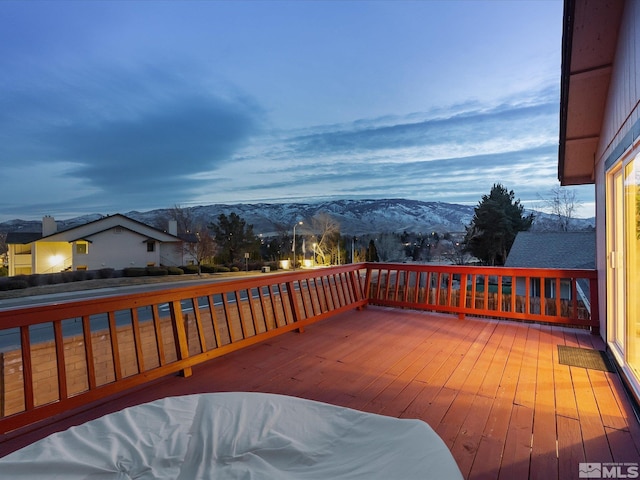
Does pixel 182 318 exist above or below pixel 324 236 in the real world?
above

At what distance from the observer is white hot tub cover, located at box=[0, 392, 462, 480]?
82 cm

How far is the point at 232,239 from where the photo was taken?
29.8m

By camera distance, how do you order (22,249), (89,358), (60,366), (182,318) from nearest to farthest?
(60,366), (89,358), (182,318), (22,249)

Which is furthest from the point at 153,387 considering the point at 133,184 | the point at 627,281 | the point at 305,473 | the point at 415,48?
the point at 133,184

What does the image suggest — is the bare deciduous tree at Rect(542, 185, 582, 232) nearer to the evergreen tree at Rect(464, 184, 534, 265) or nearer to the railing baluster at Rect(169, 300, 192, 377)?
the evergreen tree at Rect(464, 184, 534, 265)

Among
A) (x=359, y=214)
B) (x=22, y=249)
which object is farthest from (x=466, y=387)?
(x=359, y=214)

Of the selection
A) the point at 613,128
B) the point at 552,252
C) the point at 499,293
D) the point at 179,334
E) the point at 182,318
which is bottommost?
the point at 552,252

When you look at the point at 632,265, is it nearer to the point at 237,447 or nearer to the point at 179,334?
the point at 237,447

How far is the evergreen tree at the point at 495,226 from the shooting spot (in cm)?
2509

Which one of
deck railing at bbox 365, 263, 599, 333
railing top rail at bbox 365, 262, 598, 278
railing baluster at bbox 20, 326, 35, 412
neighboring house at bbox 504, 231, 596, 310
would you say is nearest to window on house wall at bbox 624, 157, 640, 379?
deck railing at bbox 365, 263, 599, 333

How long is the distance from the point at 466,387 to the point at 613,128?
106 inches

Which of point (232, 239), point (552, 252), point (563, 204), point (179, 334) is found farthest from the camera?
point (232, 239)

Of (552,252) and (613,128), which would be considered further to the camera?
(552,252)

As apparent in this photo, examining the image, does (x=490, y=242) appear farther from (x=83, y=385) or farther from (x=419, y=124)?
(x=83, y=385)
